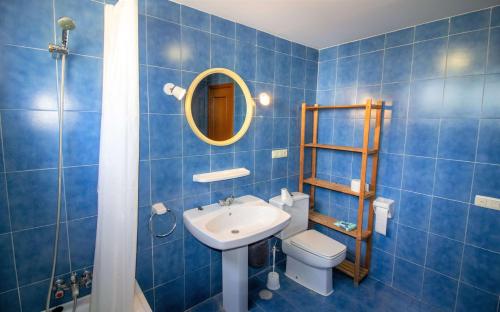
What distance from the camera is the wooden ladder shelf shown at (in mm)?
2207

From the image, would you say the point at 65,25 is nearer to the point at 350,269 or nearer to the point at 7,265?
the point at 7,265

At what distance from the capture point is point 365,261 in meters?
2.47

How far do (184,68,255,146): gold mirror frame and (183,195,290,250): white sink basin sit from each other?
531 millimetres

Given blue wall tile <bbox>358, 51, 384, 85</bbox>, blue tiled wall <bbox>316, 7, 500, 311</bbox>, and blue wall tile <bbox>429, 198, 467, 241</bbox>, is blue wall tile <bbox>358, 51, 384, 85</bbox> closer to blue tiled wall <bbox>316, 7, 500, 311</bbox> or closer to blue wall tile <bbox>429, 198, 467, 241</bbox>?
blue tiled wall <bbox>316, 7, 500, 311</bbox>

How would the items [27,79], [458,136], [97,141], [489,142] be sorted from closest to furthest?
1. [27,79]
2. [97,141]
3. [489,142]
4. [458,136]

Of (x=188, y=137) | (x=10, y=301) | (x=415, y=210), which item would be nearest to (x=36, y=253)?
(x=10, y=301)

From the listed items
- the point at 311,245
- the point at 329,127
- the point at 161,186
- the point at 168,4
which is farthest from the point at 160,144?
the point at 329,127

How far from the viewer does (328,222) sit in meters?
2.55

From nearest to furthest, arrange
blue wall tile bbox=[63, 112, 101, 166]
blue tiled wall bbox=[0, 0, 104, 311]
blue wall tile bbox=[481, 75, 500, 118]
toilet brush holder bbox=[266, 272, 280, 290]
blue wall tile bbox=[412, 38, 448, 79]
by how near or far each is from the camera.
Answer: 1. blue tiled wall bbox=[0, 0, 104, 311]
2. blue wall tile bbox=[63, 112, 101, 166]
3. blue wall tile bbox=[481, 75, 500, 118]
4. blue wall tile bbox=[412, 38, 448, 79]
5. toilet brush holder bbox=[266, 272, 280, 290]

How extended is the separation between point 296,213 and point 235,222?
80cm

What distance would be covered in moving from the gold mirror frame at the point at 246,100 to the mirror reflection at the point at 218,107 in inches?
1.0

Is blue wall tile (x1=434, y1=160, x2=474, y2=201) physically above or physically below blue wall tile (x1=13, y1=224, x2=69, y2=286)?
above

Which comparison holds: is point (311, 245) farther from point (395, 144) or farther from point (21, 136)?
point (21, 136)

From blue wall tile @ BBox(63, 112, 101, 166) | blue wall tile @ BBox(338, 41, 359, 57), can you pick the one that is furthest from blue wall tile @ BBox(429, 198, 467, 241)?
blue wall tile @ BBox(63, 112, 101, 166)
